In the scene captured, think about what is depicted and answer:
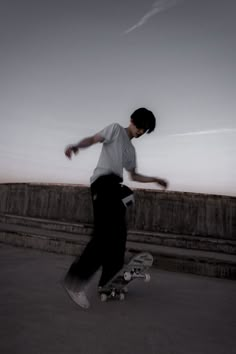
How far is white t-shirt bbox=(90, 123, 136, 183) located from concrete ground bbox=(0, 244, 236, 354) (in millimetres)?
850

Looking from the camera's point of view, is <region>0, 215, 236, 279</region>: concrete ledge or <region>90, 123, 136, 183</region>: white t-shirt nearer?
<region>90, 123, 136, 183</region>: white t-shirt

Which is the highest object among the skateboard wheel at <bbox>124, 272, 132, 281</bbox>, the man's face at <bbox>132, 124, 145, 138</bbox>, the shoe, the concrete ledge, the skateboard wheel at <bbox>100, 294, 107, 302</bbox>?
the man's face at <bbox>132, 124, 145, 138</bbox>

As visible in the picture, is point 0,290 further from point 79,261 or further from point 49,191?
point 49,191

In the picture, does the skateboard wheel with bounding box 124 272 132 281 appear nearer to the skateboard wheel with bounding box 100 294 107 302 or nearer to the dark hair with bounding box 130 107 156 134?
the skateboard wheel with bounding box 100 294 107 302

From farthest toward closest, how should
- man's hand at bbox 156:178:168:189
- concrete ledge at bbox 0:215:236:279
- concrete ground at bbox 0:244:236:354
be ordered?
1. concrete ledge at bbox 0:215:236:279
2. man's hand at bbox 156:178:168:189
3. concrete ground at bbox 0:244:236:354

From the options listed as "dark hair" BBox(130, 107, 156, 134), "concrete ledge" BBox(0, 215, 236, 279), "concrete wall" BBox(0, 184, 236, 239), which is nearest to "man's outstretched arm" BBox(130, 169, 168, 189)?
"dark hair" BBox(130, 107, 156, 134)

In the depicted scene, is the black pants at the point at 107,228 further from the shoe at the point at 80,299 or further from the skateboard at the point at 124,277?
the shoe at the point at 80,299

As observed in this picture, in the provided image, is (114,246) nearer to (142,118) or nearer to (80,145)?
(80,145)

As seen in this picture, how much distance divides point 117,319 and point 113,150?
3.36 ft

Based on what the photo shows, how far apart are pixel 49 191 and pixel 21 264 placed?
398cm

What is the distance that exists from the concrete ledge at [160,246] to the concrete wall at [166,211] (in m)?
0.38

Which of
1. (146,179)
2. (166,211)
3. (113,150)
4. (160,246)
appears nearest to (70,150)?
(113,150)

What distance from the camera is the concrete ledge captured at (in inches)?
127

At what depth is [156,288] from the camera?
2.54 m
